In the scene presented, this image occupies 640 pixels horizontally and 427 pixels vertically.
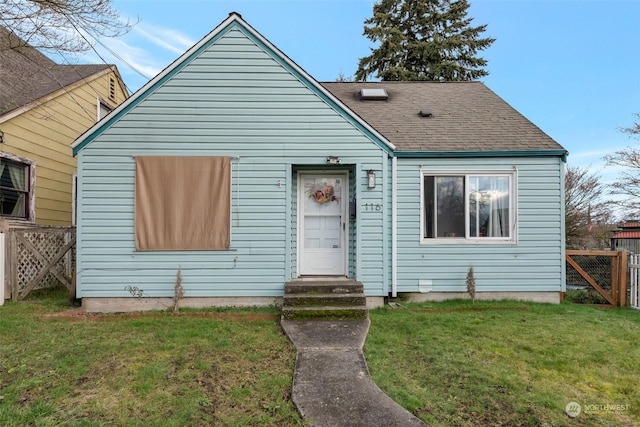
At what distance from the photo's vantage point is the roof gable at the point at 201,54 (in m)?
6.26

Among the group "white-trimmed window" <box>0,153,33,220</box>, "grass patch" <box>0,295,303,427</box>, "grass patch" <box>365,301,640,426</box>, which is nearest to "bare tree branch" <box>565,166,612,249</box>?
"grass patch" <box>365,301,640,426</box>

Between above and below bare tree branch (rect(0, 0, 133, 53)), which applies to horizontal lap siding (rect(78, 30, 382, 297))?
below

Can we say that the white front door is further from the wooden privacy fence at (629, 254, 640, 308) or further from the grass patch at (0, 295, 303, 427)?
the wooden privacy fence at (629, 254, 640, 308)

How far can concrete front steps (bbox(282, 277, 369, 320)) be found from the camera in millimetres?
5547

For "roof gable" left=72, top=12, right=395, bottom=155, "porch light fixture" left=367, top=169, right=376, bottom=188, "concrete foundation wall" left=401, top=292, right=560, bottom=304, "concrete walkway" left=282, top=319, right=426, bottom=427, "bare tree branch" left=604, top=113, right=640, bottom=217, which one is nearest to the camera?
"concrete walkway" left=282, top=319, right=426, bottom=427

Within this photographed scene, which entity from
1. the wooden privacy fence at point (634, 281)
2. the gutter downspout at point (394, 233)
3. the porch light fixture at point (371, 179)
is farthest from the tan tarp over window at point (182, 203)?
the wooden privacy fence at point (634, 281)

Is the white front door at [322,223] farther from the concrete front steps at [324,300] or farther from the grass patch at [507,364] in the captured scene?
the grass patch at [507,364]

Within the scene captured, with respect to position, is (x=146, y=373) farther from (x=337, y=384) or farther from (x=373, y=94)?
(x=373, y=94)

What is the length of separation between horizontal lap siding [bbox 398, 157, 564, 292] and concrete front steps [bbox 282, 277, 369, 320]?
1.39 m

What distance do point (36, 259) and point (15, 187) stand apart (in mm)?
2040

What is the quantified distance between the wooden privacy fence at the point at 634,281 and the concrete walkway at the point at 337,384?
6.14m

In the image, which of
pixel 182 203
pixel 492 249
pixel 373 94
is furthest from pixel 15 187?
pixel 492 249

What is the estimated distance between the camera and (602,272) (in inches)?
304

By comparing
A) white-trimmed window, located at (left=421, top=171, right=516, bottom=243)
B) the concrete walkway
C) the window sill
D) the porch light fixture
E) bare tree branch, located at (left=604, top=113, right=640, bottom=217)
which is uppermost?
bare tree branch, located at (left=604, top=113, right=640, bottom=217)
